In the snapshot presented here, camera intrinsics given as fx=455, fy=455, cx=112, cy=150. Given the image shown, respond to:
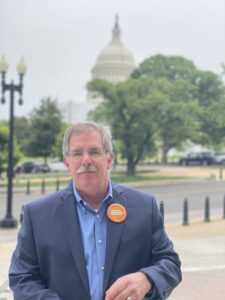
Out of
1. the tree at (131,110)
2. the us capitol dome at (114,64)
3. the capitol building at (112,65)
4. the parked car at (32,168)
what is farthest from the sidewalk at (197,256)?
the us capitol dome at (114,64)

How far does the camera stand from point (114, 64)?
12306 centimetres

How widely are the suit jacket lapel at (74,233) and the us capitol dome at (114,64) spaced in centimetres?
11618

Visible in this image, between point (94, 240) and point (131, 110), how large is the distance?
2726 centimetres

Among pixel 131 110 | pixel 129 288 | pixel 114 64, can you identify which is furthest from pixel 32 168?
pixel 114 64

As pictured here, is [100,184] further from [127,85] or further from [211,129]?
[211,129]

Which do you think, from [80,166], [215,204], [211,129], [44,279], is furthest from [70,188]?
[211,129]

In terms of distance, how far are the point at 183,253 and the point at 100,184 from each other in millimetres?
6347

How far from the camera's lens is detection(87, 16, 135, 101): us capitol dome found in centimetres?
12206

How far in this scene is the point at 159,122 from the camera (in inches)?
1185

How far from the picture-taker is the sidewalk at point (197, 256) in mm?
5920

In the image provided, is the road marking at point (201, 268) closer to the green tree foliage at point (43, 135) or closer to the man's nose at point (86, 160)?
the man's nose at point (86, 160)

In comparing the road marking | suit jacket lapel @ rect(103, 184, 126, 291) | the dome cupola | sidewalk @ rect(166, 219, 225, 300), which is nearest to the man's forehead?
suit jacket lapel @ rect(103, 184, 126, 291)

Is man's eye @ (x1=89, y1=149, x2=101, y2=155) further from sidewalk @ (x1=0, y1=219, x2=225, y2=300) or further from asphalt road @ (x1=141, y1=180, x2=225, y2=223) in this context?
asphalt road @ (x1=141, y1=180, x2=225, y2=223)

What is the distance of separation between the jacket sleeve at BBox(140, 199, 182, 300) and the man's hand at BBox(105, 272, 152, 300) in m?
0.06
